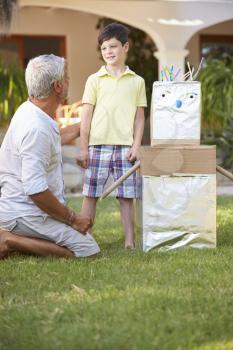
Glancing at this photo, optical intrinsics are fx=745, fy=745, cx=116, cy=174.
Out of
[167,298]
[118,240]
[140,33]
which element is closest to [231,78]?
[140,33]

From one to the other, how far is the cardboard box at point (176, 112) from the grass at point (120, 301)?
700mm

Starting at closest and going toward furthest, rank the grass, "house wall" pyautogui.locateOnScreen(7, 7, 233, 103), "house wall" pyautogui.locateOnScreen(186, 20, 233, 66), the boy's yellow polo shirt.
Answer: the grass
the boy's yellow polo shirt
"house wall" pyautogui.locateOnScreen(7, 7, 233, 103)
"house wall" pyautogui.locateOnScreen(186, 20, 233, 66)

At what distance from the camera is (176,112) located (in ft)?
15.0

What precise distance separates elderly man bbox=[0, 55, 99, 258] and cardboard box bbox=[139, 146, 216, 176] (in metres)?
0.51

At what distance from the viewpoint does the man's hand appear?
14.4 feet

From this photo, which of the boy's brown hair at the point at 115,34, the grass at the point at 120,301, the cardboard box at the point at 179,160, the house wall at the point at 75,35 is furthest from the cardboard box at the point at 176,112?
the house wall at the point at 75,35

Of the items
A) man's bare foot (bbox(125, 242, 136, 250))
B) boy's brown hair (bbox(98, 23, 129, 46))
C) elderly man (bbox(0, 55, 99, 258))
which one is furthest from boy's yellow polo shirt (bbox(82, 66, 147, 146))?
man's bare foot (bbox(125, 242, 136, 250))

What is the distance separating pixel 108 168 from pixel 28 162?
0.90m

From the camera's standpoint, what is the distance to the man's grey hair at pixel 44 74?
429 cm

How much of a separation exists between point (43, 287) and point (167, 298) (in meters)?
0.67

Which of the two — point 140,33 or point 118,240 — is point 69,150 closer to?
point 140,33

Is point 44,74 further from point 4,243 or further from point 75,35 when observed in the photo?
point 75,35

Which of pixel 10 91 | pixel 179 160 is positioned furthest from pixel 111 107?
pixel 10 91

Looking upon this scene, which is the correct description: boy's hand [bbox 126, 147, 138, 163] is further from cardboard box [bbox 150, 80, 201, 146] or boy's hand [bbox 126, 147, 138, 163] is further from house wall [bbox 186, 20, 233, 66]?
house wall [bbox 186, 20, 233, 66]
